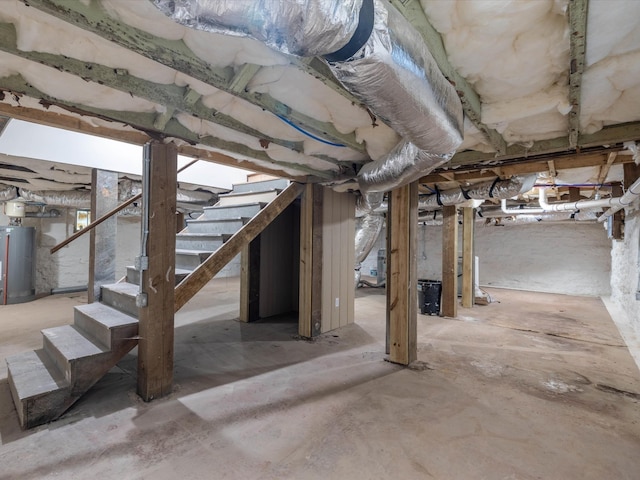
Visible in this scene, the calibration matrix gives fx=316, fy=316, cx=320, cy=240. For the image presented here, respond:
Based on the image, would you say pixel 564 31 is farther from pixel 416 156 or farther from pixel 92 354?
pixel 92 354

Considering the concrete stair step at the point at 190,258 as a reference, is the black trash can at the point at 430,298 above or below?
below

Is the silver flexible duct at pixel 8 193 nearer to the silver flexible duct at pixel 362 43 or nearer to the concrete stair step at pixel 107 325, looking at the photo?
the concrete stair step at pixel 107 325

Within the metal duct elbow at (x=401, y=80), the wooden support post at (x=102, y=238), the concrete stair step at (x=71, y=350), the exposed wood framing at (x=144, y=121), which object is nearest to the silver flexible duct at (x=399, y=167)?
the metal duct elbow at (x=401, y=80)

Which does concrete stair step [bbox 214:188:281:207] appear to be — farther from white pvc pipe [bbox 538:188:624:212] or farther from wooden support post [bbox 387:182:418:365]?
white pvc pipe [bbox 538:188:624:212]

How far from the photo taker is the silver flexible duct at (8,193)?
189 inches

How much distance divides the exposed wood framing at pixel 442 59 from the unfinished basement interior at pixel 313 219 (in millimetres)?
12

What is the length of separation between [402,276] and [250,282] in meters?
2.16

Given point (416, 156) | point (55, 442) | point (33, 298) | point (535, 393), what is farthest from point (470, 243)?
point (33, 298)

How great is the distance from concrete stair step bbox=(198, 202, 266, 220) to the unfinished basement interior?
2 centimetres

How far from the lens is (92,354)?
2027mm

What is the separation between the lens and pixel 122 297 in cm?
259

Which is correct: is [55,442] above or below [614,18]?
below

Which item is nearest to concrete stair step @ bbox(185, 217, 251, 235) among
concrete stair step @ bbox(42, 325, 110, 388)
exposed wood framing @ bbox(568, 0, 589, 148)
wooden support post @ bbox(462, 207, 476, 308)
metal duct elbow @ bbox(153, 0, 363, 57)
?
concrete stair step @ bbox(42, 325, 110, 388)

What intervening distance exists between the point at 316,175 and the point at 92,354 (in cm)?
231
